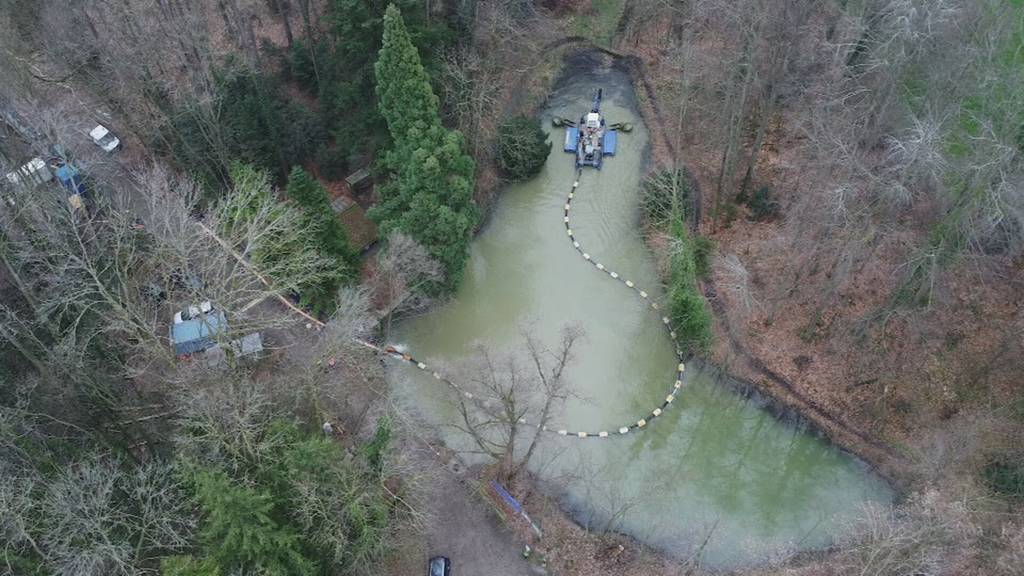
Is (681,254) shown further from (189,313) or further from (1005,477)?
(189,313)

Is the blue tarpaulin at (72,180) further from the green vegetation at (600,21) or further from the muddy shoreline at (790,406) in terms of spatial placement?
the green vegetation at (600,21)

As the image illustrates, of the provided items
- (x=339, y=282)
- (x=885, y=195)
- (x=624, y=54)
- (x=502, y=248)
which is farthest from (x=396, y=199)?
(x=624, y=54)

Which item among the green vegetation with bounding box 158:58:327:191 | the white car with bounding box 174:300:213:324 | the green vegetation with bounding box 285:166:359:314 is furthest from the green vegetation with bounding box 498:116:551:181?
the white car with bounding box 174:300:213:324

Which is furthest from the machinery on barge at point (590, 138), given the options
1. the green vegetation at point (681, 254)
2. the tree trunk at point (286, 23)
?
the tree trunk at point (286, 23)

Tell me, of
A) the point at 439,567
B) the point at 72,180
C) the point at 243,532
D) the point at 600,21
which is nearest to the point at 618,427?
the point at 439,567

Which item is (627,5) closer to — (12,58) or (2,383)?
(12,58)
